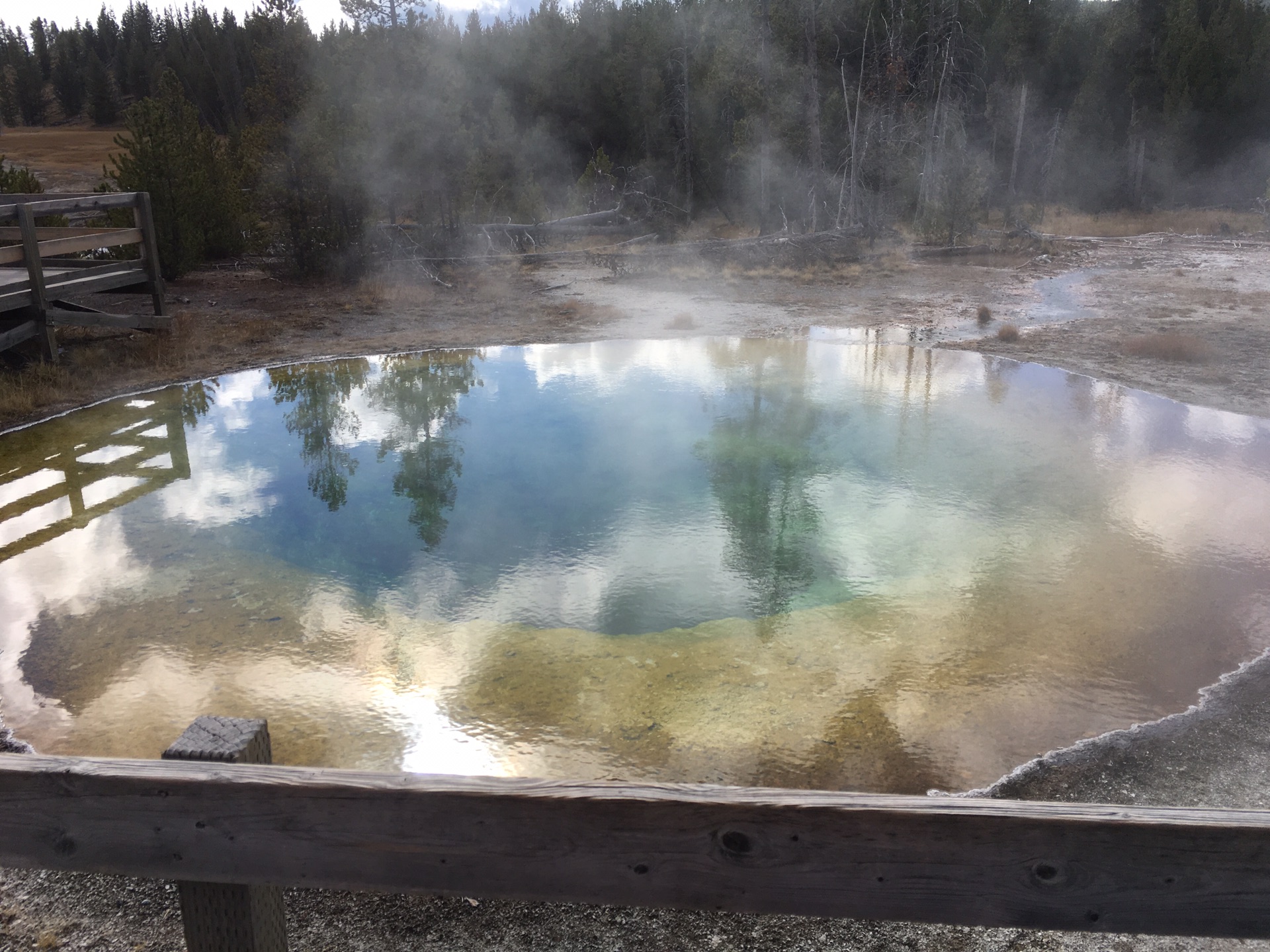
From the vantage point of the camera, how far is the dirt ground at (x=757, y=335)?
9.13 feet

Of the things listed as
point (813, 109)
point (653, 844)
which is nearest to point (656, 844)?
point (653, 844)

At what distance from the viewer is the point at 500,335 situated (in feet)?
40.0

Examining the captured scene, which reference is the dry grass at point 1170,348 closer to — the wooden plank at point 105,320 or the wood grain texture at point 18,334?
the wooden plank at point 105,320

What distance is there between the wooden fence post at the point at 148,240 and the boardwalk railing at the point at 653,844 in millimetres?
10965

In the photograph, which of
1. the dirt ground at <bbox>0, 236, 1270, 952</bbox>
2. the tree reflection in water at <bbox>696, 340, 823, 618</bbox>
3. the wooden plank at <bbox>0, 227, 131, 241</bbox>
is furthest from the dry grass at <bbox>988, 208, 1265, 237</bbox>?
the wooden plank at <bbox>0, 227, 131, 241</bbox>

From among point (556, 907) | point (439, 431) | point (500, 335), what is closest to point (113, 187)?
point (500, 335)

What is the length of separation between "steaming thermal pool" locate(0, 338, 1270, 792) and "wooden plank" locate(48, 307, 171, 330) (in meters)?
1.37

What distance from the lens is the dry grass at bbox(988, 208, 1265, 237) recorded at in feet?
86.2

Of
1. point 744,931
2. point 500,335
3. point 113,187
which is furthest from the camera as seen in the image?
point 113,187

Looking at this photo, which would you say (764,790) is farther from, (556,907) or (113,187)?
(113,187)

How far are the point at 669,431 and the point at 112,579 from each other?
4.55 m

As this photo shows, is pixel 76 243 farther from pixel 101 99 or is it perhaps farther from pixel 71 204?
pixel 101 99

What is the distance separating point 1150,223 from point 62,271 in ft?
94.4

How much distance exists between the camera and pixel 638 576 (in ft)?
18.6
